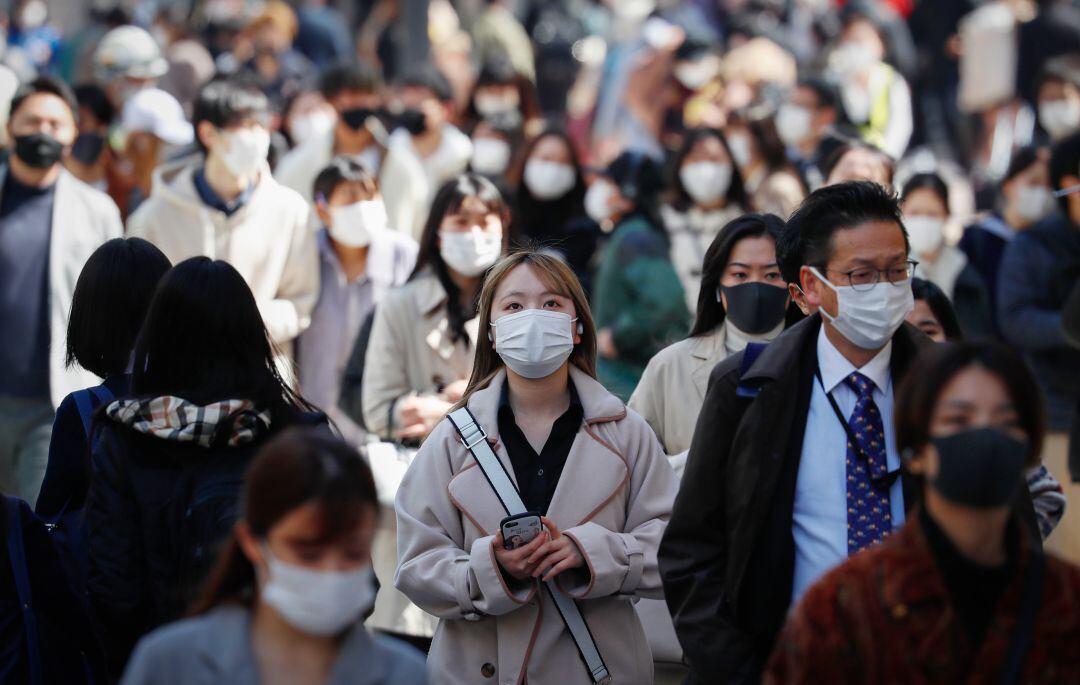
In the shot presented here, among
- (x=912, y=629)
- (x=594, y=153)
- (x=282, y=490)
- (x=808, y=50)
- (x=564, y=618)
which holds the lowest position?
(x=564, y=618)

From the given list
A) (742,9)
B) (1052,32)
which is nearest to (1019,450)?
(1052,32)

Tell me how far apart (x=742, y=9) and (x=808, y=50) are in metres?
0.83

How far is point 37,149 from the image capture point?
25.4ft

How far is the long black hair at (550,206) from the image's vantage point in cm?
952

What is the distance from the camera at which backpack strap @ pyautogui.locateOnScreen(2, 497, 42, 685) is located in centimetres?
413

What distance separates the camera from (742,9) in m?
16.4

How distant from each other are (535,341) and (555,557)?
2.42 feet

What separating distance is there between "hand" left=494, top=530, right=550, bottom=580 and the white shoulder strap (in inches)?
6.3

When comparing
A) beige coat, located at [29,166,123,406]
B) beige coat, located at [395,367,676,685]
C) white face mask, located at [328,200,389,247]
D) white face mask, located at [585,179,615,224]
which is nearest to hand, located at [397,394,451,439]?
beige coat, located at [395,367,676,685]

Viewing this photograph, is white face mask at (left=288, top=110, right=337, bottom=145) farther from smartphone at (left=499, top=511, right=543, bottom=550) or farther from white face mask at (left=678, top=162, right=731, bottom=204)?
smartphone at (left=499, top=511, right=543, bottom=550)

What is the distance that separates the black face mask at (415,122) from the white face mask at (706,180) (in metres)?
2.91

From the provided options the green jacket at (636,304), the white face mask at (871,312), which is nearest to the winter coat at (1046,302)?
the green jacket at (636,304)

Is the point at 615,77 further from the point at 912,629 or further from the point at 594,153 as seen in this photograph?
the point at 912,629

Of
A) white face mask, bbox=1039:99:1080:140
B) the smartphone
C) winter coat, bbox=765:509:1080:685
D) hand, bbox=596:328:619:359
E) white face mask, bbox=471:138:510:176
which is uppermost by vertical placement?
white face mask, bbox=1039:99:1080:140
